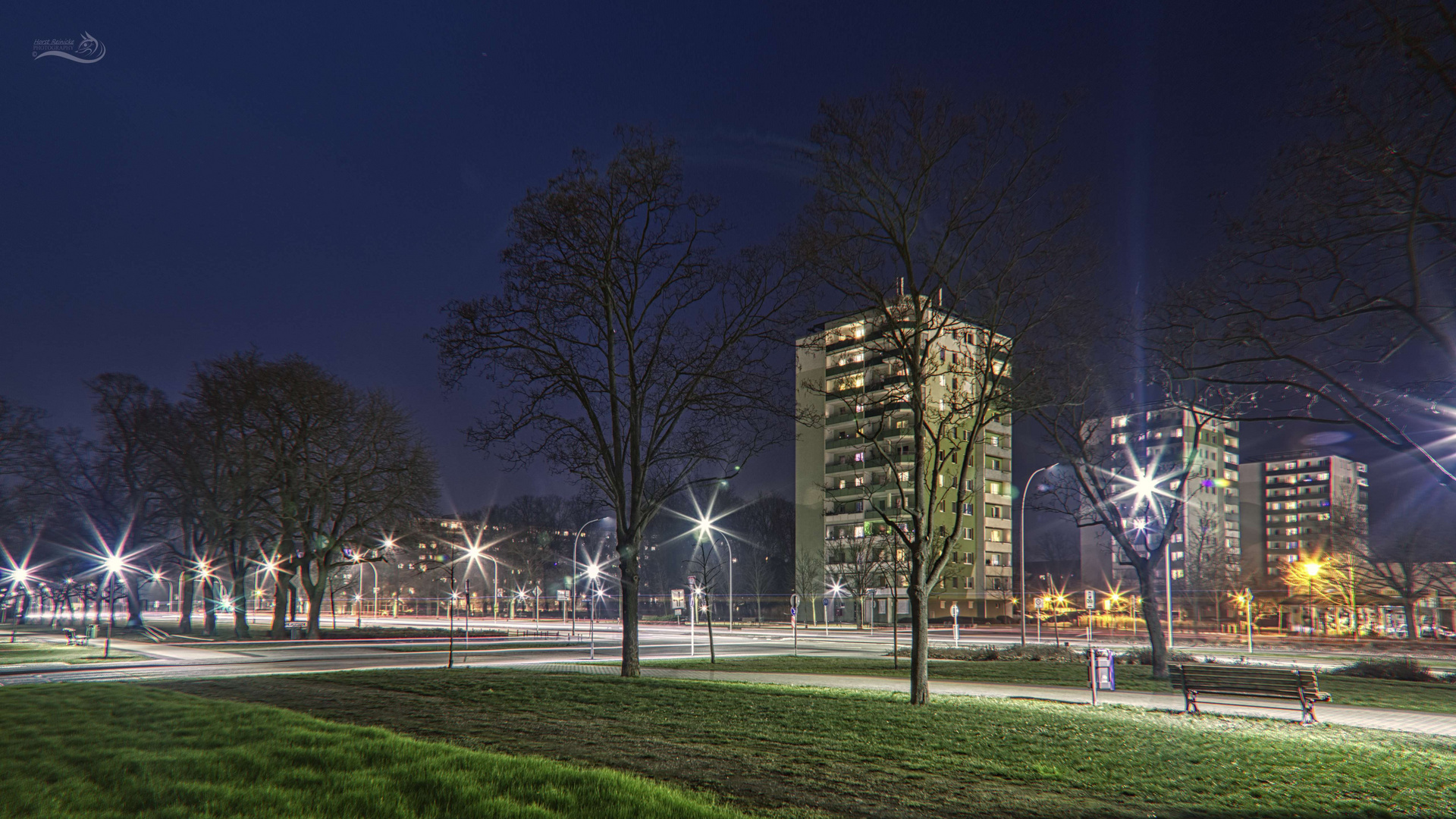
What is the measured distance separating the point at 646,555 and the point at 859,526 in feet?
141

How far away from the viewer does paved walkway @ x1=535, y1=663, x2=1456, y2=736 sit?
1627cm

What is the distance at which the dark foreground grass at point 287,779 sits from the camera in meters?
7.17

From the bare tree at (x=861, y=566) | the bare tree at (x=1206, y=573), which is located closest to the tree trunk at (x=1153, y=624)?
the bare tree at (x=861, y=566)

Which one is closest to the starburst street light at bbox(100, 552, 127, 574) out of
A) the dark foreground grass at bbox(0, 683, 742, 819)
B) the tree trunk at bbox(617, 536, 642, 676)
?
the tree trunk at bbox(617, 536, 642, 676)

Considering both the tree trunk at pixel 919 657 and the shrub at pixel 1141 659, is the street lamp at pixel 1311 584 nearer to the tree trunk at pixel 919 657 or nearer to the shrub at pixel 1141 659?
the shrub at pixel 1141 659

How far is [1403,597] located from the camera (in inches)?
2138

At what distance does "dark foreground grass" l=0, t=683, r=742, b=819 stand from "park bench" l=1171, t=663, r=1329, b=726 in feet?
44.2

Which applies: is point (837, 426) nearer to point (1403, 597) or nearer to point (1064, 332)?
point (1403, 597)

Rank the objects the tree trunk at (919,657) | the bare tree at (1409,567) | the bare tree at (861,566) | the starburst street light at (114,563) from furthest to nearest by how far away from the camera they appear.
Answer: the bare tree at (861,566) → the starburst street light at (114,563) → the bare tree at (1409,567) → the tree trunk at (919,657)

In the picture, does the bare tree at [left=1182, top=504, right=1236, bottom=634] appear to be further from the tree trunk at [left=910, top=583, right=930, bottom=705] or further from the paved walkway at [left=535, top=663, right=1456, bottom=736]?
the tree trunk at [left=910, top=583, right=930, bottom=705]

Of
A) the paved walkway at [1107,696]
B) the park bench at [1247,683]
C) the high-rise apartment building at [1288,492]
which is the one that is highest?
the high-rise apartment building at [1288,492]

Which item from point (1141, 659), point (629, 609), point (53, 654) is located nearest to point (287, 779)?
point (629, 609)

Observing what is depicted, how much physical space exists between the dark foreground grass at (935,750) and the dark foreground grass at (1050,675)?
22.2ft

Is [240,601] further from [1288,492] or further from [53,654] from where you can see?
[1288,492]
